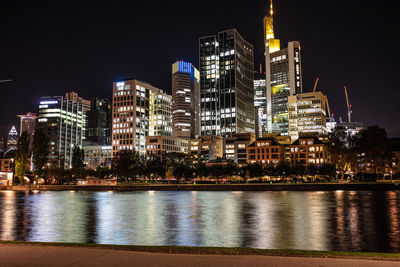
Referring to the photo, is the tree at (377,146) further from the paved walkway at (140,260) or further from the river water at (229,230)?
the paved walkway at (140,260)

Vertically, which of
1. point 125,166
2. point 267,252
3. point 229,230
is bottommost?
point 229,230

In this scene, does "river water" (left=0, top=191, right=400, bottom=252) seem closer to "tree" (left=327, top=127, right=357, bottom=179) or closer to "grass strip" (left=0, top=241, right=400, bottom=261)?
"grass strip" (left=0, top=241, right=400, bottom=261)

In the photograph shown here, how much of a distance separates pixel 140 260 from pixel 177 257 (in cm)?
154

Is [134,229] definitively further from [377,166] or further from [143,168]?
[143,168]

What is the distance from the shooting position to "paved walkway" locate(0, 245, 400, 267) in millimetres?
12890

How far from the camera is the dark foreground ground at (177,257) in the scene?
13008 millimetres

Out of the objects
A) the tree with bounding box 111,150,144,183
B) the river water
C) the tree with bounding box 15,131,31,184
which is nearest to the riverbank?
the tree with bounding box 15,131,31,184

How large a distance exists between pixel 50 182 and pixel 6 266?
181 metres

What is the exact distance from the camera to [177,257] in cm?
1408

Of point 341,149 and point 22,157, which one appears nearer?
point 22,157

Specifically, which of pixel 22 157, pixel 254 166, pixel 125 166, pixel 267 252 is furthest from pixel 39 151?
pixel 267 252

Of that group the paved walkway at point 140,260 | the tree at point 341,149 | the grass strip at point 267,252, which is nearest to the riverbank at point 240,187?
the tree at point 341,149

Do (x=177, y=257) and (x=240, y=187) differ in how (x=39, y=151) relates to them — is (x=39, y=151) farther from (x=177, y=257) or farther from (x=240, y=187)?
(x=177, y=257)

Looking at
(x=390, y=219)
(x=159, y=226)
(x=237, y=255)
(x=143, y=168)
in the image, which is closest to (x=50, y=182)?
(x=143, y=168)
